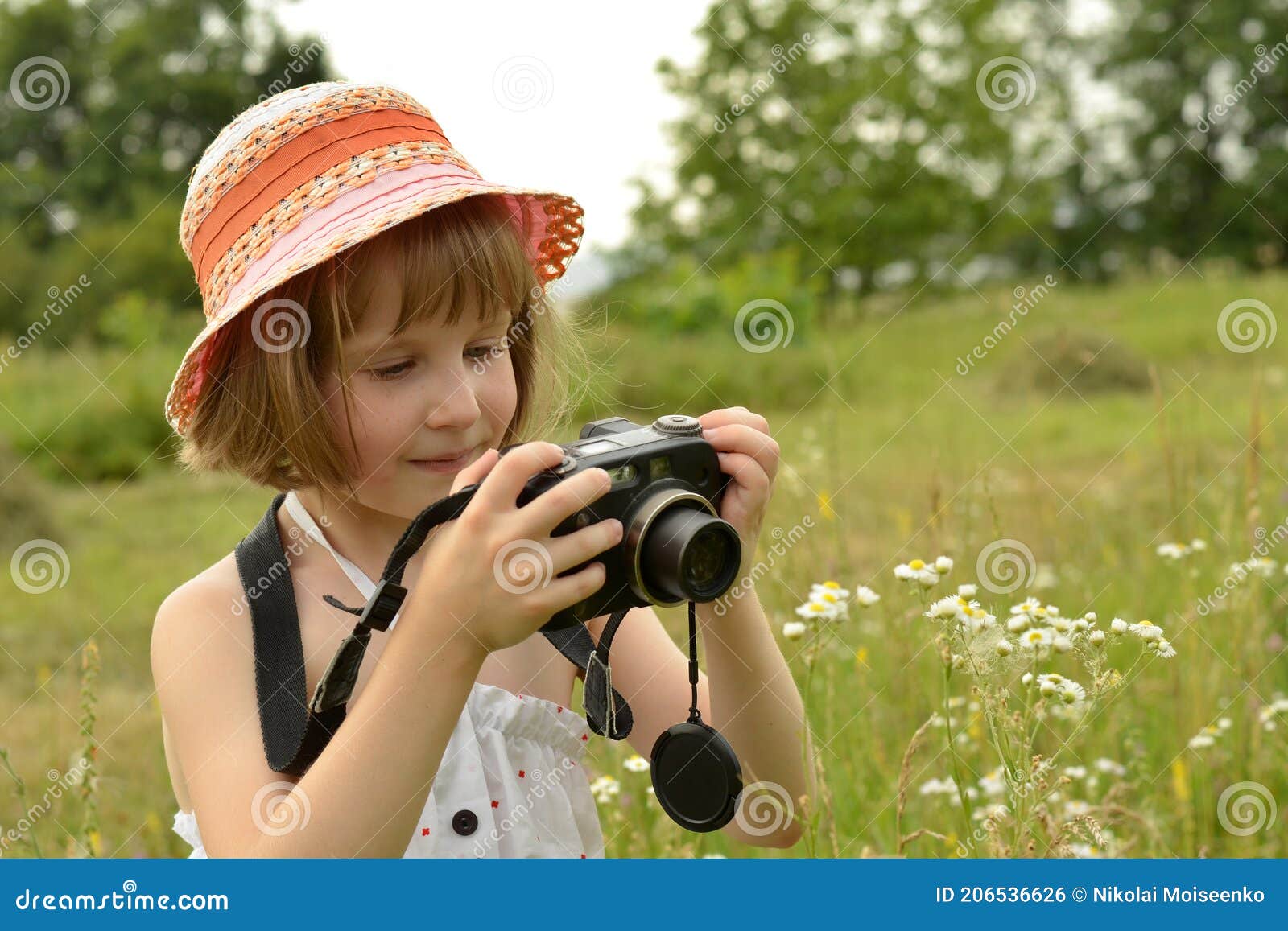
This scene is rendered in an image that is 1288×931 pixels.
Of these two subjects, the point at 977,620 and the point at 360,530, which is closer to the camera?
the point at 977,620

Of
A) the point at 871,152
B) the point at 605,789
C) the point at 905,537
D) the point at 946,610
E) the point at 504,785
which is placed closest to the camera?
the point at 946,610

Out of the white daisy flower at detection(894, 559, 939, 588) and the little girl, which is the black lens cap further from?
the white daisy flower at detection(894, 559, 939, 588)

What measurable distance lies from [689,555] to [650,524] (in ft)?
0.21

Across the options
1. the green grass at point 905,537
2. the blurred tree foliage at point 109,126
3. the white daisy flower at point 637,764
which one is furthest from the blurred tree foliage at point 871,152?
the white daisy flower at point 637,764

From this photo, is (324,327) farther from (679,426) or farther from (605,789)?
(605,789)

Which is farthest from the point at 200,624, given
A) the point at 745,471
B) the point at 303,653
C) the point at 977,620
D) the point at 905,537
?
the point at 905,537

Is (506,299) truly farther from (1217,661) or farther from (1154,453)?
(1154,453)

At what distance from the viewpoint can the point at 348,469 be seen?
5.17 feet

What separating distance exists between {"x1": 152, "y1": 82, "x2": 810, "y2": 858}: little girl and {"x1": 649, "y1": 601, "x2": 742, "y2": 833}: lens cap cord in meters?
0.12

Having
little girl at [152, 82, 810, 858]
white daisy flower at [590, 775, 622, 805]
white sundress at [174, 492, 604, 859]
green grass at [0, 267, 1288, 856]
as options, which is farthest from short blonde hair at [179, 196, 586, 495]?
white daisy flower at [590, 775, 622, 805]

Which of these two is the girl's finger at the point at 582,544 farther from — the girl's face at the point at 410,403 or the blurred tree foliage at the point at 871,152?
the blurred tree foliage at the point at 871,152

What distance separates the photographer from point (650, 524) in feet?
4.27

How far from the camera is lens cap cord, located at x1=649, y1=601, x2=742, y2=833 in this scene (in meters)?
1.45

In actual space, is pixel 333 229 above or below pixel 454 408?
above
